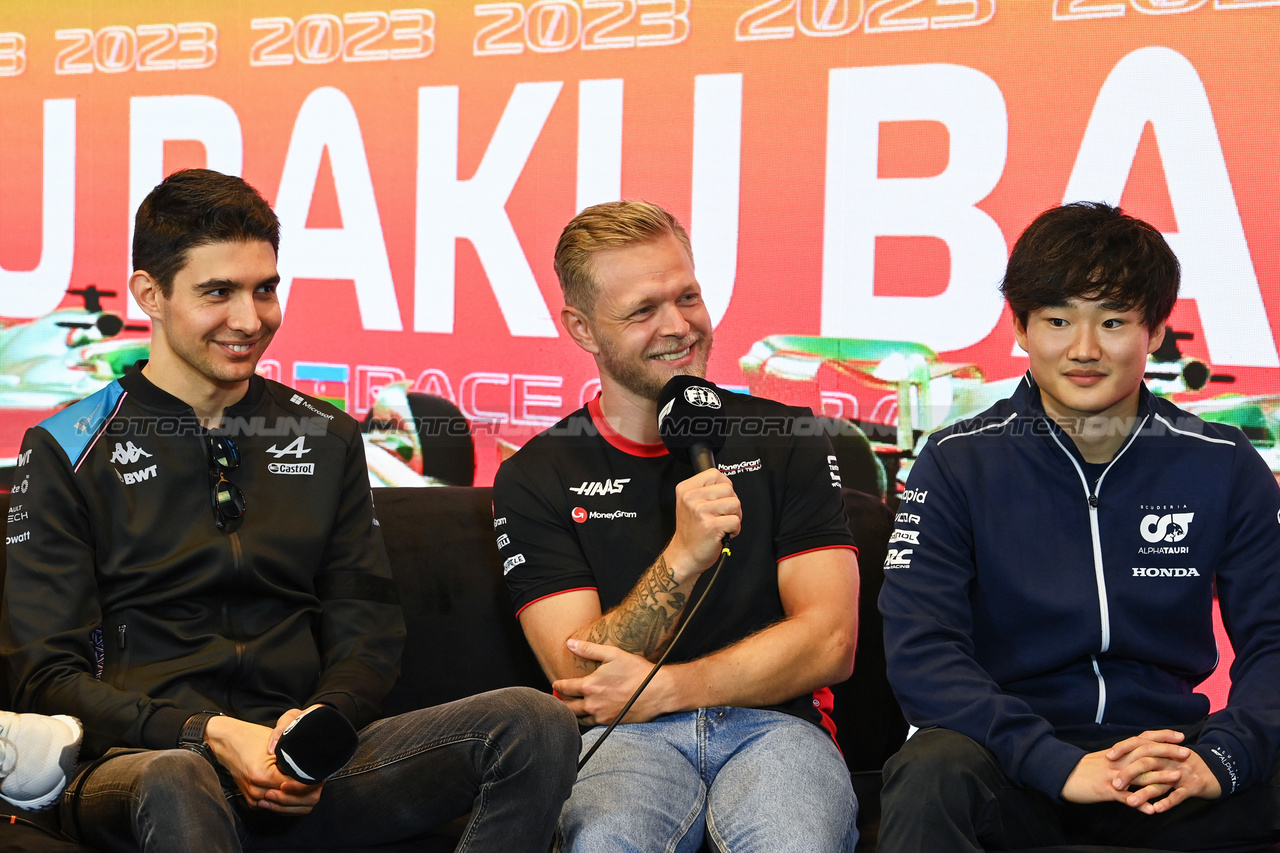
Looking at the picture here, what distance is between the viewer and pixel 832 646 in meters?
2.04

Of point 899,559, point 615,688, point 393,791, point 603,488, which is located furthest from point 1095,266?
point 393,791

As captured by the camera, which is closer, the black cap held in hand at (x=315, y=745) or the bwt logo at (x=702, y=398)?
the black cap held in hand at (x=315, y=745)

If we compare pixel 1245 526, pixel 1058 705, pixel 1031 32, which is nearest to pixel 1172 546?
pixel 1245 526

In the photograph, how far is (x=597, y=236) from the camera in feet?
7.47

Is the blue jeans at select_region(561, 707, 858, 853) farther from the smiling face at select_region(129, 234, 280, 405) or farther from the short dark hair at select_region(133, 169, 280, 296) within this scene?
the short dark hair at select_region(133, 169, 280, 296)

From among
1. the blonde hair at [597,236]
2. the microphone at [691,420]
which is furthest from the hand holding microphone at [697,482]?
the blonde hair at [597,236]

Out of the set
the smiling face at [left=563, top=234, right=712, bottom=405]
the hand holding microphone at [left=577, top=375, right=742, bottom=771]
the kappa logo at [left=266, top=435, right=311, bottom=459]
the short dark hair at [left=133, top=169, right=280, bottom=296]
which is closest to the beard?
the smiling face at [left=563, top=234, right=712, bottom=405]

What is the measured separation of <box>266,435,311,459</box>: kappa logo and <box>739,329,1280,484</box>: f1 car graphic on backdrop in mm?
1456

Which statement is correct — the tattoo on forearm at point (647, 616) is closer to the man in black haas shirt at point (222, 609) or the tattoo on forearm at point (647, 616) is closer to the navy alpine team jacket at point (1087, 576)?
the man in black haas shirt at point (222, 609)

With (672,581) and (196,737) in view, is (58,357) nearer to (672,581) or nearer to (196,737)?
(196,737)

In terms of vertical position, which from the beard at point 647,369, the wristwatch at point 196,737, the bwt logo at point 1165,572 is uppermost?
the beard at point 647,369

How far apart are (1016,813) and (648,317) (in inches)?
41.2

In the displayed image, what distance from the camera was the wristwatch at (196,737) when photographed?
6.09ft

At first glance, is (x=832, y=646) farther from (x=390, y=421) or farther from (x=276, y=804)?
(x=390, y=421)
